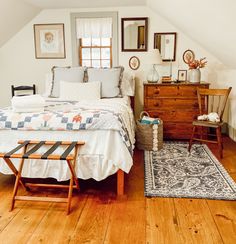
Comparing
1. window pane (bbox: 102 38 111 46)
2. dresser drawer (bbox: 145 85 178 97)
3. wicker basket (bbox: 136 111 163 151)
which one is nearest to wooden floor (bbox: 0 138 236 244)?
wicker basket (bbox: 136 111 163 151)

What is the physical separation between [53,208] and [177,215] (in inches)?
39.9

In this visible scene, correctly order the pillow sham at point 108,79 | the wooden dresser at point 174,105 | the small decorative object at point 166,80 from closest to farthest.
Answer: the pillow sham at point 108,79
the wooden dresser at point 174,105
the small decorative object at point 166,80

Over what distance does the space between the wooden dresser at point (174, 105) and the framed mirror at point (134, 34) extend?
0.79 m

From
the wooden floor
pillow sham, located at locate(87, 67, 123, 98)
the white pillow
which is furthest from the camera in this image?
pillow sham, located at locate(87, 67, 123, 98)

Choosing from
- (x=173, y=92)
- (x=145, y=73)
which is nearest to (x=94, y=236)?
(x=173, y=92)

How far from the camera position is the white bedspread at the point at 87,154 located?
2.36 m

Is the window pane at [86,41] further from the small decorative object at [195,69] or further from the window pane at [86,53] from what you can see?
the small decorative object at [195,69]

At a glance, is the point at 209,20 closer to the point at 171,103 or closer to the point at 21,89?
the point at 171,103

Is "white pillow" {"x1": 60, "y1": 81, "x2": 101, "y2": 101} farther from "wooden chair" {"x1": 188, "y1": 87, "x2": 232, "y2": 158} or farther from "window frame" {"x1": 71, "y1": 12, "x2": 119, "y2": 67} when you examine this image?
"wooden chair" {"x1": 188, "y1": 87, "x2": 232, "y2": 158}

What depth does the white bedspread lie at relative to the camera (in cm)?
236

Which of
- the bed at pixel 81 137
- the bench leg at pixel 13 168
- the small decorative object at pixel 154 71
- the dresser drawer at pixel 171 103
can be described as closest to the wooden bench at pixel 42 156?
the bench leg at pixel 13 168

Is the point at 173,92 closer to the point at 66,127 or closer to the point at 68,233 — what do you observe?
the point at 66,127

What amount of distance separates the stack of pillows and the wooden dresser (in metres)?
0.36

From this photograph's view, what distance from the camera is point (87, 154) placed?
2.42 m
